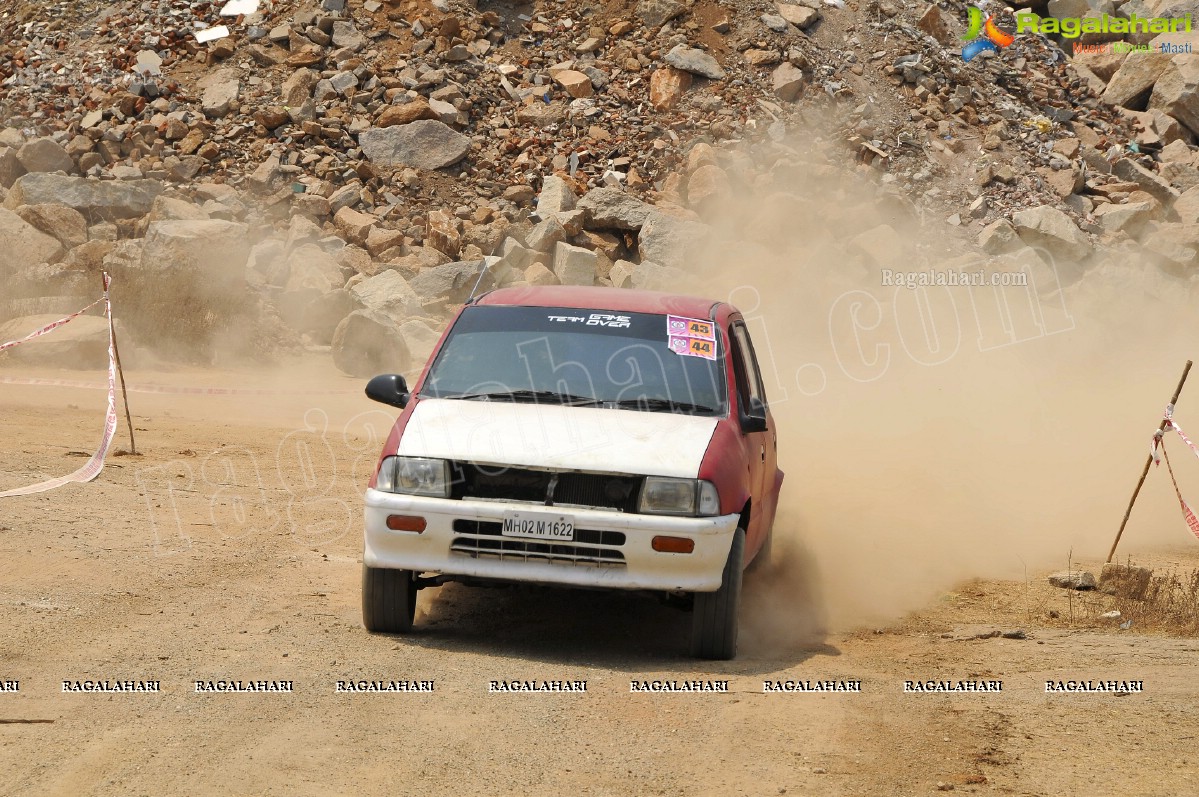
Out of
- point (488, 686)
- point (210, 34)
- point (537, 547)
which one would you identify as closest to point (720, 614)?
point (537, 547)

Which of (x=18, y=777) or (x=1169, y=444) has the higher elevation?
(x=18, y=777)

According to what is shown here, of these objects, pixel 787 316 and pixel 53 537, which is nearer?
pixel 53 537

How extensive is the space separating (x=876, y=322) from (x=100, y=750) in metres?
18.4

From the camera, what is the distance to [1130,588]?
8.23 m

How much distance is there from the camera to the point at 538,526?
5.81m

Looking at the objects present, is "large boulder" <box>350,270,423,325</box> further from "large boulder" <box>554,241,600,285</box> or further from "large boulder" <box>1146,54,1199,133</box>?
"large boulder" <box>1146,54,1199,133</box>

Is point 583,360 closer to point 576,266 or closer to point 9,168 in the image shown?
point 576,266

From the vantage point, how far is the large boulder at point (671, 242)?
838 inches

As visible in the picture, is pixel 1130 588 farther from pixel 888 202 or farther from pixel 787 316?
pixel 888 202

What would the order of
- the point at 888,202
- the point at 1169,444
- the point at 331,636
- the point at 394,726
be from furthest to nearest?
1. the point at 888,202
2. the point at 1169,444
3. the point at 331,636
4. the point at 394,726

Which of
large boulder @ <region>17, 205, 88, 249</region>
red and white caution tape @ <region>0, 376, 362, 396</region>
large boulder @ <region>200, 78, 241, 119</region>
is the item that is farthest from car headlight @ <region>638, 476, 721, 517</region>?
large boulder @ <region>200, 78, 241, 119</region>

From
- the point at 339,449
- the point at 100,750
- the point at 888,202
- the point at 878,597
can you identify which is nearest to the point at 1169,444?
the point at 878,597

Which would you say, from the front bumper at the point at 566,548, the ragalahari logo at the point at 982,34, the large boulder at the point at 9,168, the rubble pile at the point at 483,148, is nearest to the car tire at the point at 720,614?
the front bumper at the point at 566,548

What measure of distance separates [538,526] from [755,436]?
166cm
